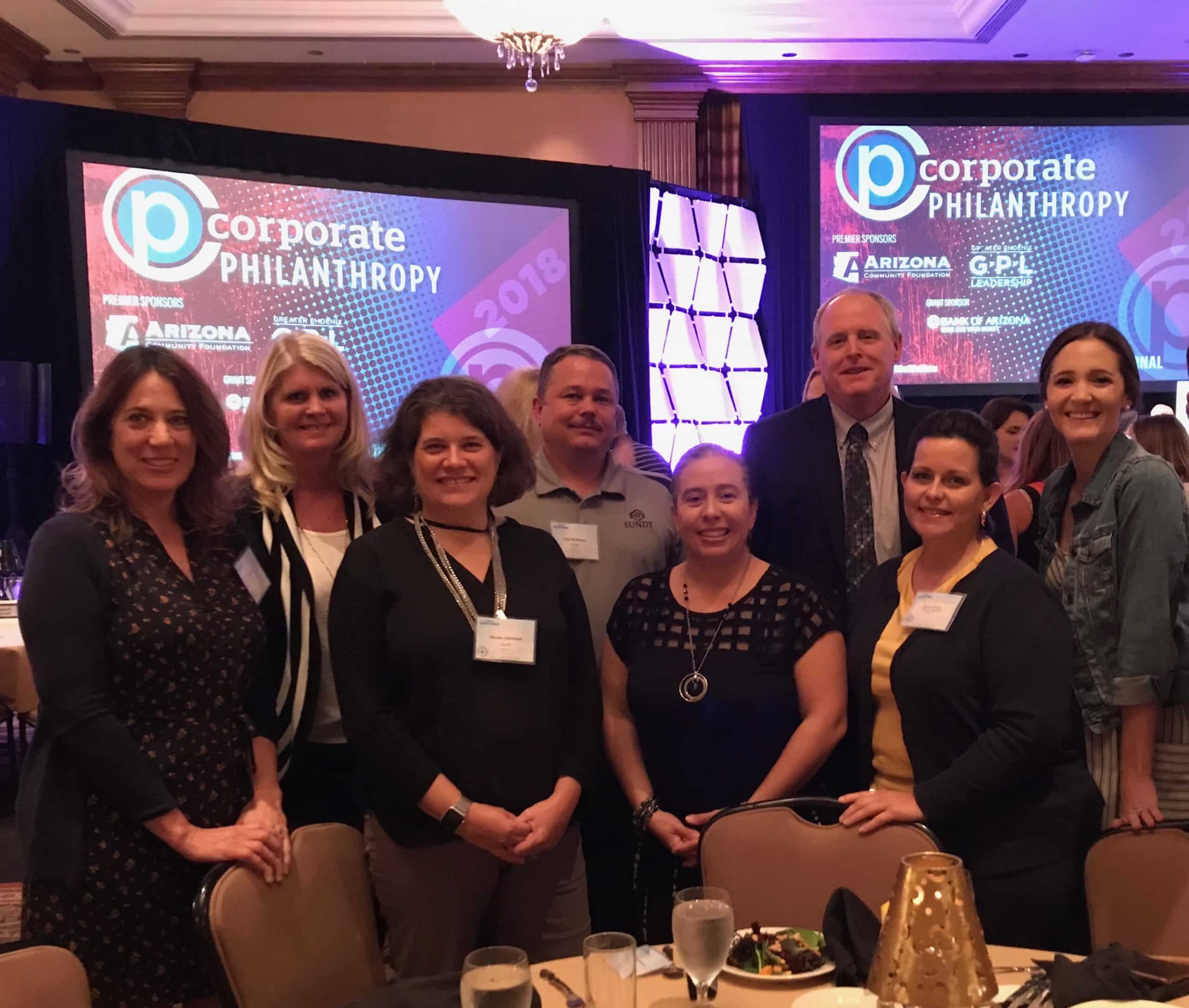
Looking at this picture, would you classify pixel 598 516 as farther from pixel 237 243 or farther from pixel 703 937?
pixel 237 243

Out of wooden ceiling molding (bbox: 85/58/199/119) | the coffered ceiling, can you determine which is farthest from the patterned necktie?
wooden ceiling molding (bbox: 85/58/199/119)

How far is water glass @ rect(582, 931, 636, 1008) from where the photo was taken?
1183 mm

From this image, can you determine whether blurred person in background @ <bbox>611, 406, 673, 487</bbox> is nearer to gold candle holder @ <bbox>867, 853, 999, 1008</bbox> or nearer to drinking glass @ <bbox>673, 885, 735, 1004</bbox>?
drinking glass @ <bbox>673, 885, 735, 1004</bbox>

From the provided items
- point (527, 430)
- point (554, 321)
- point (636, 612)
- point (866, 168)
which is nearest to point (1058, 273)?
point (866, 168)

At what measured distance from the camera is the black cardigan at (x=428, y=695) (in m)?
1.92

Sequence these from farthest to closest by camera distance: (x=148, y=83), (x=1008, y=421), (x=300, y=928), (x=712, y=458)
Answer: (x=148, y=83), (x=1008, y=421), (x=712, y=458), (x=300, y=928)

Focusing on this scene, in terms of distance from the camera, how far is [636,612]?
2359mm

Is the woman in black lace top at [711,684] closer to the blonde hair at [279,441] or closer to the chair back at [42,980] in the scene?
the blonde hair at [279,441]

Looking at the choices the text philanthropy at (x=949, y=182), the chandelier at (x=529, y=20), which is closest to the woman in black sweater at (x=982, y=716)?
the chandelier at (x=529, y=20)

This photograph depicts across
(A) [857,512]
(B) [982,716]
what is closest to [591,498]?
(A) [857,512]

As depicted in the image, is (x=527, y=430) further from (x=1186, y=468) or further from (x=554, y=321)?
(x=554, y=321)

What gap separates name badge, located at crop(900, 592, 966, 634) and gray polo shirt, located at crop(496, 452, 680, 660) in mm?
629

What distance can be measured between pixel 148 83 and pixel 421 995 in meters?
6.97

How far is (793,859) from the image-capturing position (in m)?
1.86
